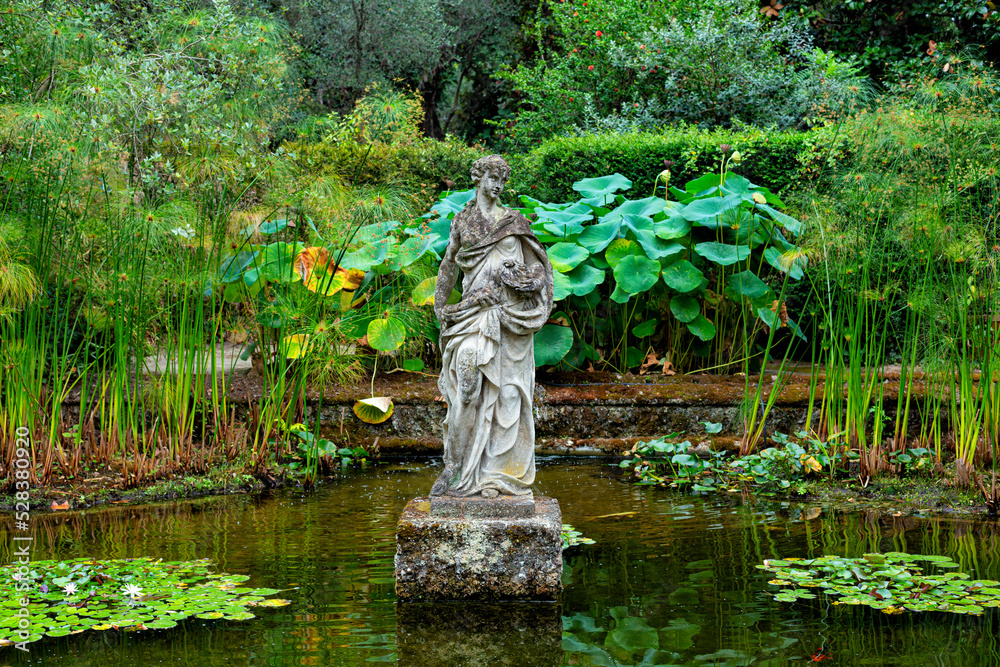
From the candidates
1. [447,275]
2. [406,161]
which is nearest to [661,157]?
[406,161]

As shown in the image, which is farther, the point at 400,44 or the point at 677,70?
the point at 400,44

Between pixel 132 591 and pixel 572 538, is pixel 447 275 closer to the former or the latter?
pixel 572 538

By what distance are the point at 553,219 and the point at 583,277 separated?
0.74 metres

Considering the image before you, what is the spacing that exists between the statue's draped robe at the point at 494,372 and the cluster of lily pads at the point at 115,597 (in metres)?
1.10

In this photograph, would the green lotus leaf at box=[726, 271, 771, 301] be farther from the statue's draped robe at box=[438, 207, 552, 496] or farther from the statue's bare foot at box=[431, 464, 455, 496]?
the statue's bare foot at box=[431, 464, 455, 496]

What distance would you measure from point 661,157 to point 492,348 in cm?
732

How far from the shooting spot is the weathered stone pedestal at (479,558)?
14.0ft

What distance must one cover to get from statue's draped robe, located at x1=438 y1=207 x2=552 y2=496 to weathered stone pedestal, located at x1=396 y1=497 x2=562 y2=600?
218 millimetres

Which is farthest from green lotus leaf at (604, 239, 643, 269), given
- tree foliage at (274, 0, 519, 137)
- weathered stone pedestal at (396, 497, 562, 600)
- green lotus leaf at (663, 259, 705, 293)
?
tree foliage at (274, 0, 519, 137)

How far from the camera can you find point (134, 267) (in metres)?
6.35

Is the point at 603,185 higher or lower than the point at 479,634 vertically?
higher

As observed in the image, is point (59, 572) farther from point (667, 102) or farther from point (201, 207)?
point (667, 102)

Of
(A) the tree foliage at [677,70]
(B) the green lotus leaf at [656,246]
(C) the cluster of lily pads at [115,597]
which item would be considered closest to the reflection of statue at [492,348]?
(C) the cluster of lily pads at [115,597]

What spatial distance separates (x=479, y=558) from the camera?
14.0 feet
